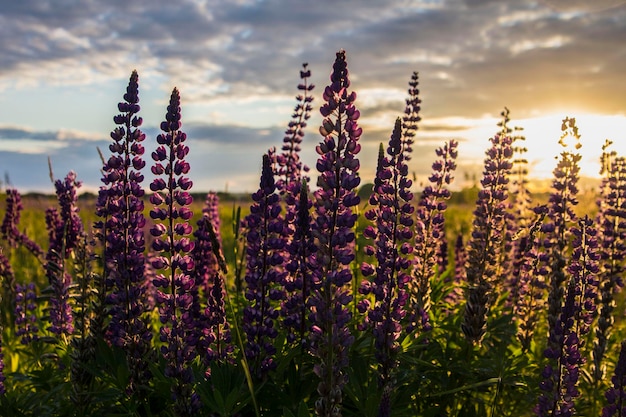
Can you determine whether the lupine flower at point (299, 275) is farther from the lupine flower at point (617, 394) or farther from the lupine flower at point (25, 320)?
the lupine flower at point (25, 320)

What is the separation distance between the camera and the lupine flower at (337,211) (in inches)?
110

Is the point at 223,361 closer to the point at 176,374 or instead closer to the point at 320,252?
the point at 176,374

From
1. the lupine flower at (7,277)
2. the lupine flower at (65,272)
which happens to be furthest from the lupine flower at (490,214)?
the lupine flower at (7,277)

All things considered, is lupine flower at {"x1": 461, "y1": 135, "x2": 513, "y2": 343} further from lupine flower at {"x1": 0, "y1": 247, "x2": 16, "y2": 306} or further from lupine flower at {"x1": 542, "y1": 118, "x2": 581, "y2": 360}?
lupine flower at {"x1": 0, "y1": 247, "x2": 16, "y2": 306}

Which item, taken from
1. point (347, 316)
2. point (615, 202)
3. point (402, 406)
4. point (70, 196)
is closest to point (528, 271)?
point (615, 202)

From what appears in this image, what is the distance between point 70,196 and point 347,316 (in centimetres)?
333

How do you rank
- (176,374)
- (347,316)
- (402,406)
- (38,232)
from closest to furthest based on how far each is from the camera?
(347,316) → (176,374) → (402,406) → (38,232)

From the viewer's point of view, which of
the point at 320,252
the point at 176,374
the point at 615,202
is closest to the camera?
the point at 320,252

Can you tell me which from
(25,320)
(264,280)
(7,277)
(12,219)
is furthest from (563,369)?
(12,219)

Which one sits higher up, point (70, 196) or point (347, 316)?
point (70, 196)

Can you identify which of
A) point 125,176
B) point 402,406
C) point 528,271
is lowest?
point 402,406

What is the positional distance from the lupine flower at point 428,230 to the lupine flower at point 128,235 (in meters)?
2.14

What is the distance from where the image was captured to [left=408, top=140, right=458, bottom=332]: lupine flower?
16.6ft

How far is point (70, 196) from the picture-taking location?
17.4 feet
